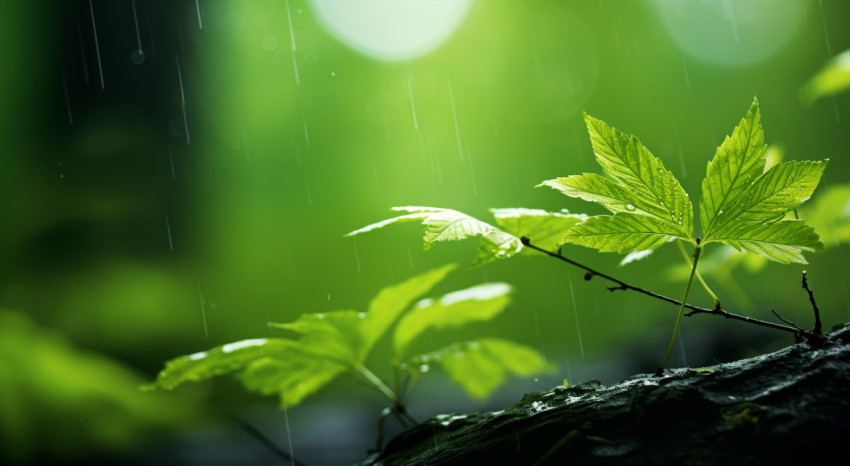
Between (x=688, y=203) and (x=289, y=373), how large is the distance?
3.05 ft

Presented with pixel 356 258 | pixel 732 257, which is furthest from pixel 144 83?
pixel 732 257

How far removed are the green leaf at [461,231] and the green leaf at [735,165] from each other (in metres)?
0.26

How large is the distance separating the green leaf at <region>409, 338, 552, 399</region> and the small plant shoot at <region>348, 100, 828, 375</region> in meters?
0.68

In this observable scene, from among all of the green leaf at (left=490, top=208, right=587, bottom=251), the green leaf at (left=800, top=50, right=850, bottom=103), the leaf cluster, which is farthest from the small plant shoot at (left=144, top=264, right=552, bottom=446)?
the green leaf at (left=800, top=50, right=850, bottom=103)

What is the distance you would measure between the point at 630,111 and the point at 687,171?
2.62ft

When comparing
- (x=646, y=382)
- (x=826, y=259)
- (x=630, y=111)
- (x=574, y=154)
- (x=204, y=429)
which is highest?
(x=630, y=111)

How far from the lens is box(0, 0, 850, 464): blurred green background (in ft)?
10.2

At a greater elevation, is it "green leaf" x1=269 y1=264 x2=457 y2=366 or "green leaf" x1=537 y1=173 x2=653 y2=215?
"green leaf" x1=537 y1=173 x2=653 y2=215

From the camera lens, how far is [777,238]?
0.58 meters

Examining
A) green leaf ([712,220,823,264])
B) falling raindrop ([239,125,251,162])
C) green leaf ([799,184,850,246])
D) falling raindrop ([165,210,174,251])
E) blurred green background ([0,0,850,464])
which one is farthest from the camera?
falling raindrop ([239,125,251,162])

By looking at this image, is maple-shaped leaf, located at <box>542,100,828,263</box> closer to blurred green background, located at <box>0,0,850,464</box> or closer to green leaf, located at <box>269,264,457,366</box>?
green leaf, located at <box>269,264,457,366</box>

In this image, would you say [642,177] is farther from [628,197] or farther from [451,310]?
[451,310]

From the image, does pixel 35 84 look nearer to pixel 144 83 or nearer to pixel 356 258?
pixel 144 83

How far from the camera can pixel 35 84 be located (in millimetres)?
3281
